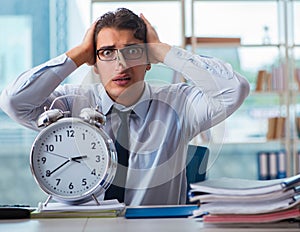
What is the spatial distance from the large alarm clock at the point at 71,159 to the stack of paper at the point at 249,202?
30cm

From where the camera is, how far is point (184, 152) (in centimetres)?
194

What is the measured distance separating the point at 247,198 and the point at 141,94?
79 cm

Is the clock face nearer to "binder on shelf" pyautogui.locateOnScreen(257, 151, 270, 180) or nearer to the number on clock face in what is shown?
the number on clock face

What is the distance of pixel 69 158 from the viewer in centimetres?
154

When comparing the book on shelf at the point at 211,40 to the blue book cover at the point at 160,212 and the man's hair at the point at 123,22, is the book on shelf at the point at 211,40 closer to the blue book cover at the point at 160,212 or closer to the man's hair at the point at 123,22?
the man's hair at the point at 123,22

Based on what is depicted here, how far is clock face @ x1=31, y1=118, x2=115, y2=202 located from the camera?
1526 mm

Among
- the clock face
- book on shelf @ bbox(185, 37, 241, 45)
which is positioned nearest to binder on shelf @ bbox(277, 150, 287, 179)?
book on shelf @ bbox(185, 37, 241, 45)

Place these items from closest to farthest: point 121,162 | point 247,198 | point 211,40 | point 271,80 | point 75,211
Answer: point 247,198
point 75,211
point 121,162
point 211,40
point 271,80

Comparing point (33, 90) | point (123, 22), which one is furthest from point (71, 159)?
point (123, 22)

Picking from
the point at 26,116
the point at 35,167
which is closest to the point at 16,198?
the point at 26,116

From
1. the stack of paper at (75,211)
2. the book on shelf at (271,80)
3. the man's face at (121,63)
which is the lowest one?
the stack of paper at (75,211)

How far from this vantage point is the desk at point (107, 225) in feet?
4.20

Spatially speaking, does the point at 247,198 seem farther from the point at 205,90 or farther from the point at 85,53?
the point at 85,53

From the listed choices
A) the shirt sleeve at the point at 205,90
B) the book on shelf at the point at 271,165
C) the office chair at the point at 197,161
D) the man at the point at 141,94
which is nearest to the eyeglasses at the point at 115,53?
the man at the point at 141,94
